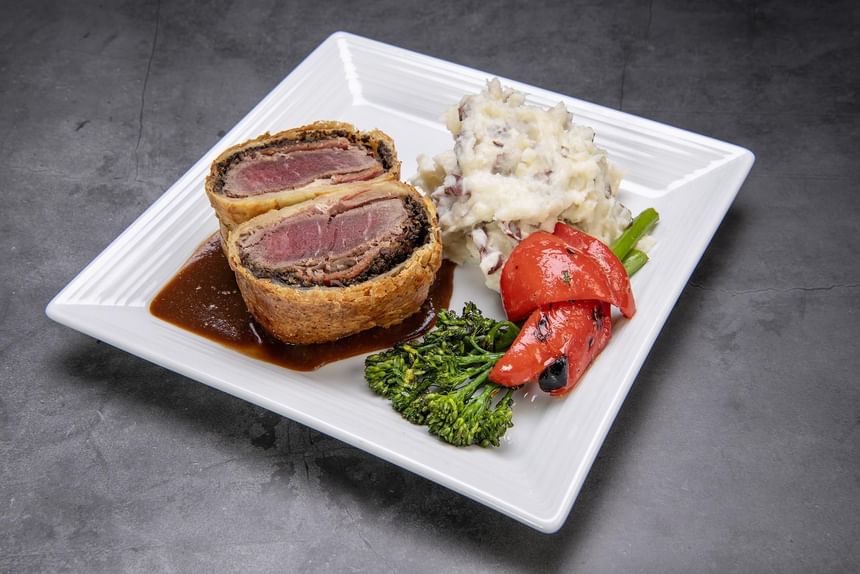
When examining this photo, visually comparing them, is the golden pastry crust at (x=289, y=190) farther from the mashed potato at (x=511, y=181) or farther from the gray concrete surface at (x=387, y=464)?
the gray concrete surface at (x=387, y=464)

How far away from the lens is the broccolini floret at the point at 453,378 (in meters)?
3.33

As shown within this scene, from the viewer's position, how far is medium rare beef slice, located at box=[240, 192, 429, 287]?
3740 millimetres

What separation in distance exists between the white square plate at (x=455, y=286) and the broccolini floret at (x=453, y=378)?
0.06 meters

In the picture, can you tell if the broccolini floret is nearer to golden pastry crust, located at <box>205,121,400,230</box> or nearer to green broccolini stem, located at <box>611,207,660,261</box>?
green broccolini stem, located at <box>611,207,660,261</box>

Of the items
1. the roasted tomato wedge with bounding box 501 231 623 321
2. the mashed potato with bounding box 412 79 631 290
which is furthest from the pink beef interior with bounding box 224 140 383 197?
the roasted tomato wedge with bounding box 501 231 623 321

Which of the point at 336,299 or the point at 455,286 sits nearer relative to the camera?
the point at 336,299

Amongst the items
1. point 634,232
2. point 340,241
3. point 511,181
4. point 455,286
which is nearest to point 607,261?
point 634,232

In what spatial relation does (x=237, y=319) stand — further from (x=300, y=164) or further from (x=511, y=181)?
(x=511, y=181)

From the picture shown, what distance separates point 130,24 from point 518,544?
4227 mm

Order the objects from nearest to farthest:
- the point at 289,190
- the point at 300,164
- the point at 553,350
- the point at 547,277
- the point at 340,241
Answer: the point at 553,350 → the point at 547,277 → the point at 340,241 → the point at 289,190 → the point at 300,164

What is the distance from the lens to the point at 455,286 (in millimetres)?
4105

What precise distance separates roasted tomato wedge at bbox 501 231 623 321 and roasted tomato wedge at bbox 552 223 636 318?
0.03m

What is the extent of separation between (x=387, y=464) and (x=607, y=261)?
1.18 metres

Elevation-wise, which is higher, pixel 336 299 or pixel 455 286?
pixel 336 299
